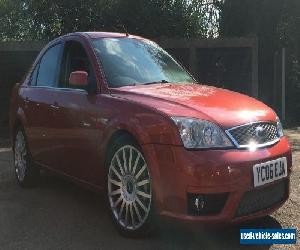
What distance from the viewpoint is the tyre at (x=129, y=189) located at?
4.42 metres

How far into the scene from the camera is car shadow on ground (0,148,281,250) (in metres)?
4.45

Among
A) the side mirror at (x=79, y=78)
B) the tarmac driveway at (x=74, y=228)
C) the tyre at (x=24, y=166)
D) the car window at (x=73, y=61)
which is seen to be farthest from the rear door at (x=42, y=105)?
the side mirror at (x=79, y=78)

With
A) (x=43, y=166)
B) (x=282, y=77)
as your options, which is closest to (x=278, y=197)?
(x=43, y=166)

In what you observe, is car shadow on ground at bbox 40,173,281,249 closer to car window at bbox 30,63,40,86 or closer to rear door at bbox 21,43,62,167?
rear door at bbox 21,43,62,167

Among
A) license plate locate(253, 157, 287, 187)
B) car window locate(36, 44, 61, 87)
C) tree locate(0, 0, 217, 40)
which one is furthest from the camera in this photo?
tree locate(0, 0, 217, 40)

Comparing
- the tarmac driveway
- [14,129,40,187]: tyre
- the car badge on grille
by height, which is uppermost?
the car badge on grille

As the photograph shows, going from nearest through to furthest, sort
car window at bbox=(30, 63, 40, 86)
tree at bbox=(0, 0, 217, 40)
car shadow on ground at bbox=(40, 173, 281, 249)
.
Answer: car shadow on ground at bbox=(40, 173, 281, 249), car window at bbox=(30, 63, 40, 86), tree at bbox=(0, 0, 217, 40)

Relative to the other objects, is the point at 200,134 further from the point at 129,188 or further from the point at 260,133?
the point at 129,188

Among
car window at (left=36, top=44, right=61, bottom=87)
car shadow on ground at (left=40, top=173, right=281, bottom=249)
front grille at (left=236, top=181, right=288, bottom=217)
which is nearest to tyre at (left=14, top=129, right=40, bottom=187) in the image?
car window at (left=36, top=44, right=61, bottom=87)

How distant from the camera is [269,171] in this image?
4305 mm

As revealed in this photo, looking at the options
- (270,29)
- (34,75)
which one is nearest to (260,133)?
(34,75)

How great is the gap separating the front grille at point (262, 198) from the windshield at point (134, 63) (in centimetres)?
162

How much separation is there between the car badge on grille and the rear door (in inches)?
92.0

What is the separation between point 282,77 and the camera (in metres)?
14.7
